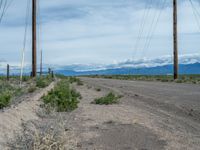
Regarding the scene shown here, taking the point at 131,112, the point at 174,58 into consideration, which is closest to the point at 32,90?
the point at 131,112

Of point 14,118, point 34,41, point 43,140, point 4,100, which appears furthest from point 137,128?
point 34,41

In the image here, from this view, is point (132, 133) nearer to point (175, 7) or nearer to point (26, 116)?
point (26, 116)

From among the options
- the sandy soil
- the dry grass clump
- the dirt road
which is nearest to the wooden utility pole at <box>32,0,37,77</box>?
the dirt road

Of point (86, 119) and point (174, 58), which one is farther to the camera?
point (174, 58)

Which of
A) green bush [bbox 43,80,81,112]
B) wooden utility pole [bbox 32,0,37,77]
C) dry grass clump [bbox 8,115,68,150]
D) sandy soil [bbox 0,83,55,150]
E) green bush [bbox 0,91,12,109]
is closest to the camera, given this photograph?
dry grass clump [bbox 8,115,68,150]

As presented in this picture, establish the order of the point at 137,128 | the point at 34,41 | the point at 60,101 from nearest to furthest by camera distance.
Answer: the point at 137,128 < the point at 60,101 < the point at 34,41

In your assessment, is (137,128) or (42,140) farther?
(137,128)

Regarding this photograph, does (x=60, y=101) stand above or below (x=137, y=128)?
above

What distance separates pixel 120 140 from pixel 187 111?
6893 millimetres

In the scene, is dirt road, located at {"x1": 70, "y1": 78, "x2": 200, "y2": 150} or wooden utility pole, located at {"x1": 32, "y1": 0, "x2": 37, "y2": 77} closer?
dirt road, located at {"x1": 70, "y1": 78, "x2": 200, "y2": 150}

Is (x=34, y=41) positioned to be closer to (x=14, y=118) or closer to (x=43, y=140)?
(x=14, y=118)

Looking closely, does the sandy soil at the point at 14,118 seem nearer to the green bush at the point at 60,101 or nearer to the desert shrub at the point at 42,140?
the desert shrub at the point at 42,140

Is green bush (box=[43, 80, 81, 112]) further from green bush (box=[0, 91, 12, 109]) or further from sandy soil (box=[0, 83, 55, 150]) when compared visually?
green bush (box=[0, 91, 12, 109])

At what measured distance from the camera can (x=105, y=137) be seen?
34.3ft
